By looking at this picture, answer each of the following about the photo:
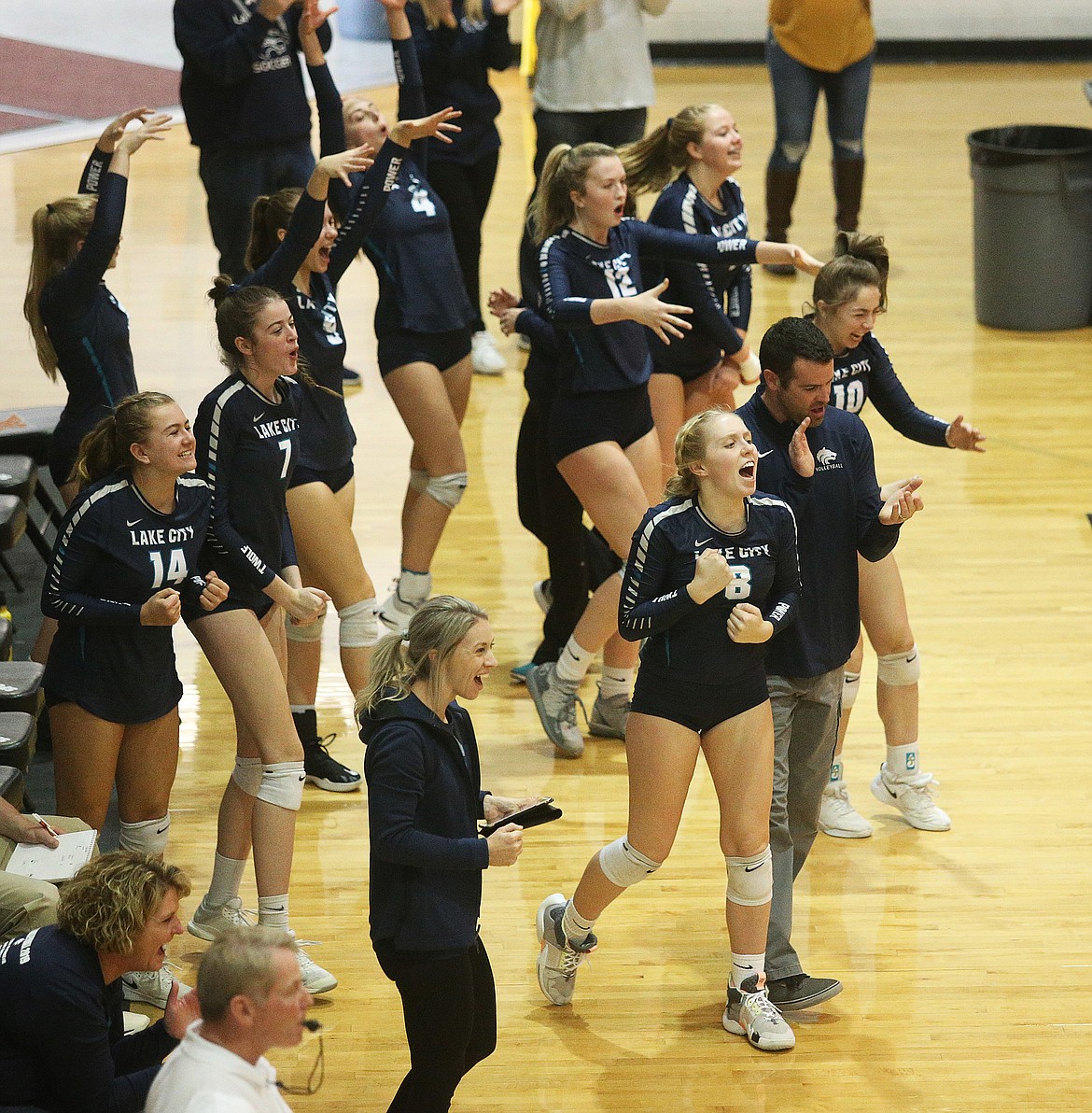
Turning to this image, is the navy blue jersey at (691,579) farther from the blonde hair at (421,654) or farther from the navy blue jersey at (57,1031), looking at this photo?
the navy blue jersey at (57,1031)

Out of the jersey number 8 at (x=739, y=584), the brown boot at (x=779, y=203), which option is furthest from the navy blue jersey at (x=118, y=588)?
the brown boot at (x=779, y=203)

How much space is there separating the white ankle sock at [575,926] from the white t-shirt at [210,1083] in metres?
1.32

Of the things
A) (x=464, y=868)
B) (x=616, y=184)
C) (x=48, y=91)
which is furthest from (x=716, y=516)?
(x=48, y=91)

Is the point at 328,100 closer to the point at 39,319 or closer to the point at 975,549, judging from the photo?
the point at 39,319

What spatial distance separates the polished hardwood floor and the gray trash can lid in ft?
2.96

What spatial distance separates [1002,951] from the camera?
154 inches

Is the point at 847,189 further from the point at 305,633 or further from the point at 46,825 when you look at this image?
the point at 46,825

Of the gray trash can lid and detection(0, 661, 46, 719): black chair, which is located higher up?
the gray trash can lid

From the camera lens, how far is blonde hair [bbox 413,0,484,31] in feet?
22.8

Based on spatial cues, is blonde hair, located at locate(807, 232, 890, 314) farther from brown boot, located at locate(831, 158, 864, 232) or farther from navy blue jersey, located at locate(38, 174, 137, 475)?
brown boot, located at locate(831, 158, 864, 232)

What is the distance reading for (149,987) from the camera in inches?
147

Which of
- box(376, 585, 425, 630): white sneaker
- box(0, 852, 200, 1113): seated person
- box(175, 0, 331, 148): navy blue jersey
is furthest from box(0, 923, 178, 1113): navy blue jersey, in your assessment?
box(175, 0, 331, 148): navy blue jersey

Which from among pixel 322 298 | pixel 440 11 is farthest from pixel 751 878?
pixel 440 11

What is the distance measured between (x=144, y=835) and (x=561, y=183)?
2.14 m
